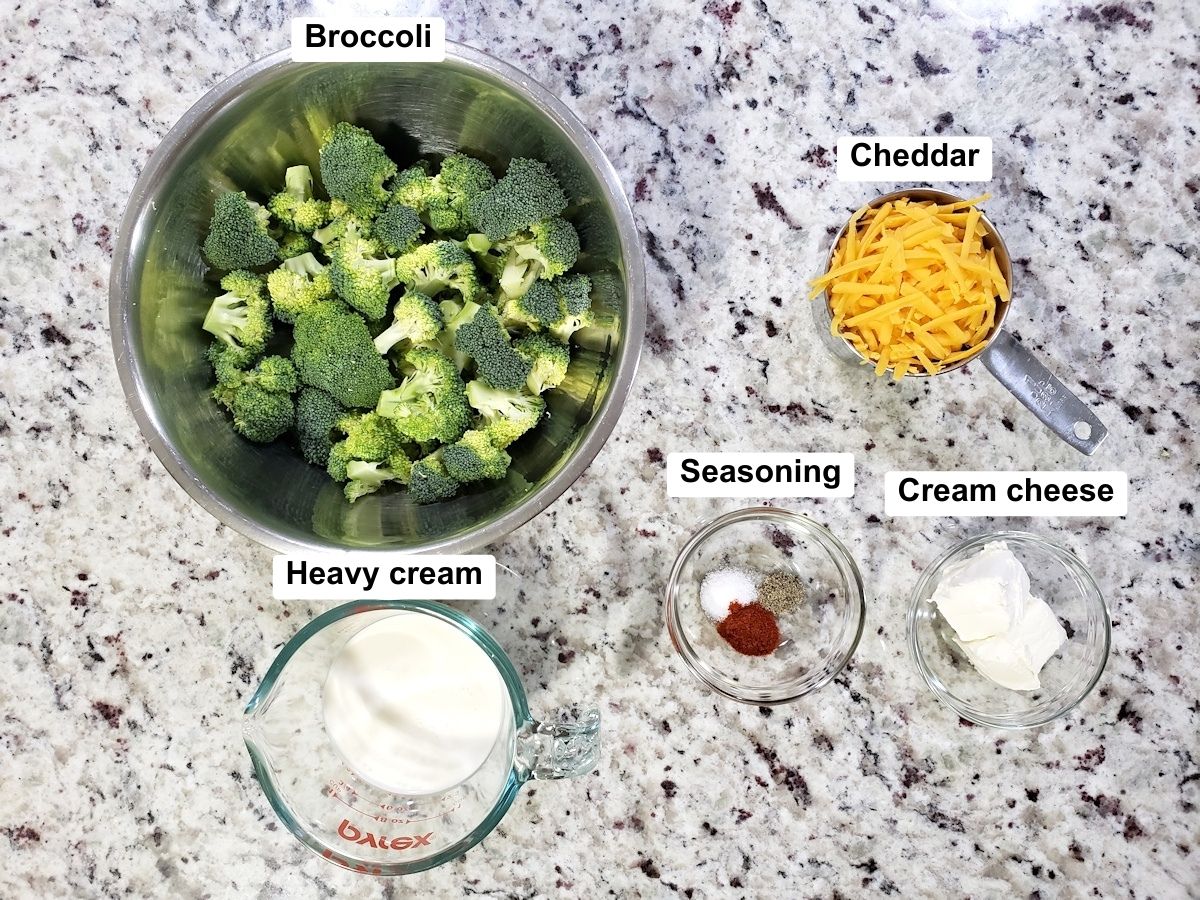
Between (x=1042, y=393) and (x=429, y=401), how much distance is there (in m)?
0.84

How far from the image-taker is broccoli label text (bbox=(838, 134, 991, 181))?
4.60ft

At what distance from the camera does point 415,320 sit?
4.00ft

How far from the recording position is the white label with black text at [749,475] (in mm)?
1395

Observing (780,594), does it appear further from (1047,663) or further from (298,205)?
(298,205)

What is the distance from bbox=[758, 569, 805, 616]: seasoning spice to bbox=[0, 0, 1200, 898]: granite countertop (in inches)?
4.4

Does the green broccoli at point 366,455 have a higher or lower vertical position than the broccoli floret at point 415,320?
lower

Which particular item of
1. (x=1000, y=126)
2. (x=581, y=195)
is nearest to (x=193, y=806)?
(x=581, y=195)

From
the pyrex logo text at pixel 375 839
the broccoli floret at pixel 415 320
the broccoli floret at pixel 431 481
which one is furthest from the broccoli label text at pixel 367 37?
the pyrex logo text at pixel 375 839

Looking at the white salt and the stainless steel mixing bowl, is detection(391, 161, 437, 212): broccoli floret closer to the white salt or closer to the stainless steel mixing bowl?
the stainless steel mixing bowl

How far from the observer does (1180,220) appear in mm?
1433

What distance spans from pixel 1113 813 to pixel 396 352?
4.10 feet

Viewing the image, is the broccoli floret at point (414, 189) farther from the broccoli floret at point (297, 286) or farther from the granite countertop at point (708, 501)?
the granite countertop at point (708, 501)

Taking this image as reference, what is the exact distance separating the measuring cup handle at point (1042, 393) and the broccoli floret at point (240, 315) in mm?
971

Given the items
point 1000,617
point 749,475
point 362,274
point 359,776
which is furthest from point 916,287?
point 359,776
